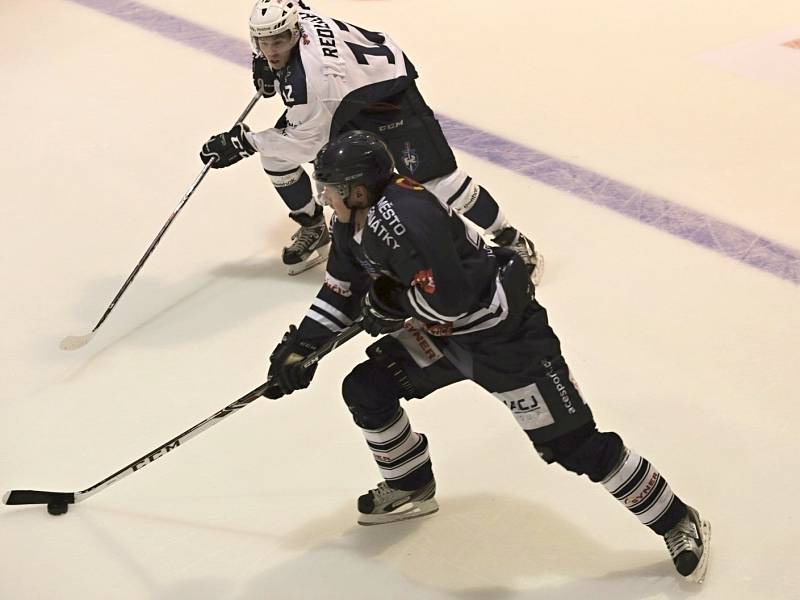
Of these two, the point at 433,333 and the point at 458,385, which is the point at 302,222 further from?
the point at 433,333

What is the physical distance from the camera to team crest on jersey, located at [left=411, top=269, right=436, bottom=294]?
2.21 metres

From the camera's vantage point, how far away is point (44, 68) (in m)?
5.19

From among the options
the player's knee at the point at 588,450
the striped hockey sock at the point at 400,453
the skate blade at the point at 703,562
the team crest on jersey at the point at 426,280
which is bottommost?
the skate blade at the point at 703,562

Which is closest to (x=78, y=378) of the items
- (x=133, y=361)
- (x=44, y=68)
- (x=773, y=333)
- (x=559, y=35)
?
(x=133, y=361)

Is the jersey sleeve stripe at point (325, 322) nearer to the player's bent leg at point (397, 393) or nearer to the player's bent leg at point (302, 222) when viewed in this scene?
the player's bent leg at point (397, 393)

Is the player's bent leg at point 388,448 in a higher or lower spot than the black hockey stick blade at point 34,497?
higher

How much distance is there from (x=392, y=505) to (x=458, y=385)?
0.53 m

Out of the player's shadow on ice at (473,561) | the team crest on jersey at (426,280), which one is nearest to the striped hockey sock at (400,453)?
the player's shadow on ice at (473,561)

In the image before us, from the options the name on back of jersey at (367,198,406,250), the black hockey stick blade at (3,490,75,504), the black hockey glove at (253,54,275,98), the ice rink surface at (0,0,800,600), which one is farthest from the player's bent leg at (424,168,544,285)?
the black hockey stick blade at (3,490,75,504)

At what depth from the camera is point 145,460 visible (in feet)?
8.70

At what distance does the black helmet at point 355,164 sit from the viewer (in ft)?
7.37

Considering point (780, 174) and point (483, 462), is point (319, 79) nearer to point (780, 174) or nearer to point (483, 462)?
point (483, 462)

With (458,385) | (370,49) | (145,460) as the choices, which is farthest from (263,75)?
(145,460)

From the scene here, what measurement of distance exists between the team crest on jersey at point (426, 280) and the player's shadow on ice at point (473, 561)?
69 cm
